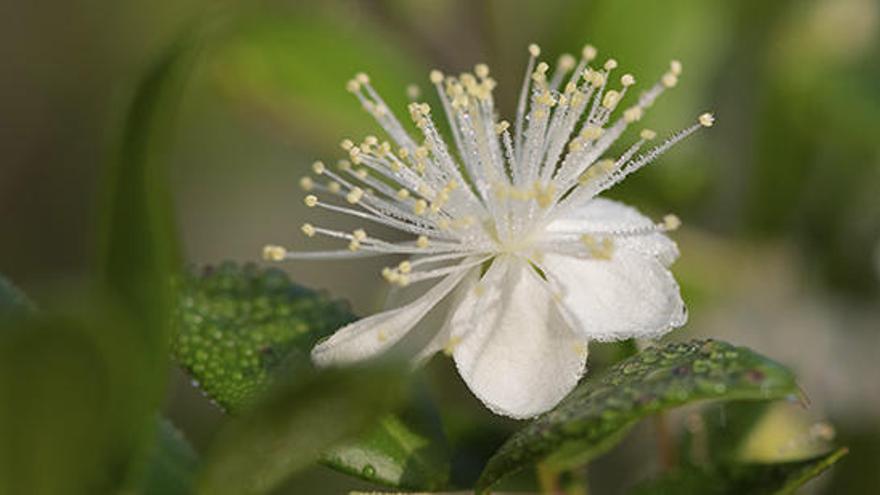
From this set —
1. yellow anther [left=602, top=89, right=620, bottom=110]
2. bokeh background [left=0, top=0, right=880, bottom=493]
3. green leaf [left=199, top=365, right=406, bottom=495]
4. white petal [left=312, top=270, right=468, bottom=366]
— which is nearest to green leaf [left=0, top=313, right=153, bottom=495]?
green leaf [left=199, top=365, right=406, bottom=495]

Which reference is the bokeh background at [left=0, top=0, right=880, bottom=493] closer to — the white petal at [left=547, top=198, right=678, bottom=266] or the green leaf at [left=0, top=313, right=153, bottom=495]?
the white petal at [left=547, top=198, right=678, bottom=266]

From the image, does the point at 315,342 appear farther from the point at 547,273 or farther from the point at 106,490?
the point at 106,490

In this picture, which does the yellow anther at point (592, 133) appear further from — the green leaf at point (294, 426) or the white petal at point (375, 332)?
the green leaf at point (294, 426)

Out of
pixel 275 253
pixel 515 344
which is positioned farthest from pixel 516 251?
pixel 275 253

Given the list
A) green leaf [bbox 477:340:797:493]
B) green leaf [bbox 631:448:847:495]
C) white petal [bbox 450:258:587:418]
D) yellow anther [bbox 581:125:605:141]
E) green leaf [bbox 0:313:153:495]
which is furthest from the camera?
yellow anther [bbox 581:125:605:141]

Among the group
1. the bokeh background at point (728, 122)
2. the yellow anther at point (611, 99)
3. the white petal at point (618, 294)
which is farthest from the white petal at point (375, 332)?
the bokeh background at point (728, 122)

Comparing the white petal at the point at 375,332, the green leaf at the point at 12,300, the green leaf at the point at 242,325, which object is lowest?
the white petal at the point at 375,332

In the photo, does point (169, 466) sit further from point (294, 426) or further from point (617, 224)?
point (617, 224)
